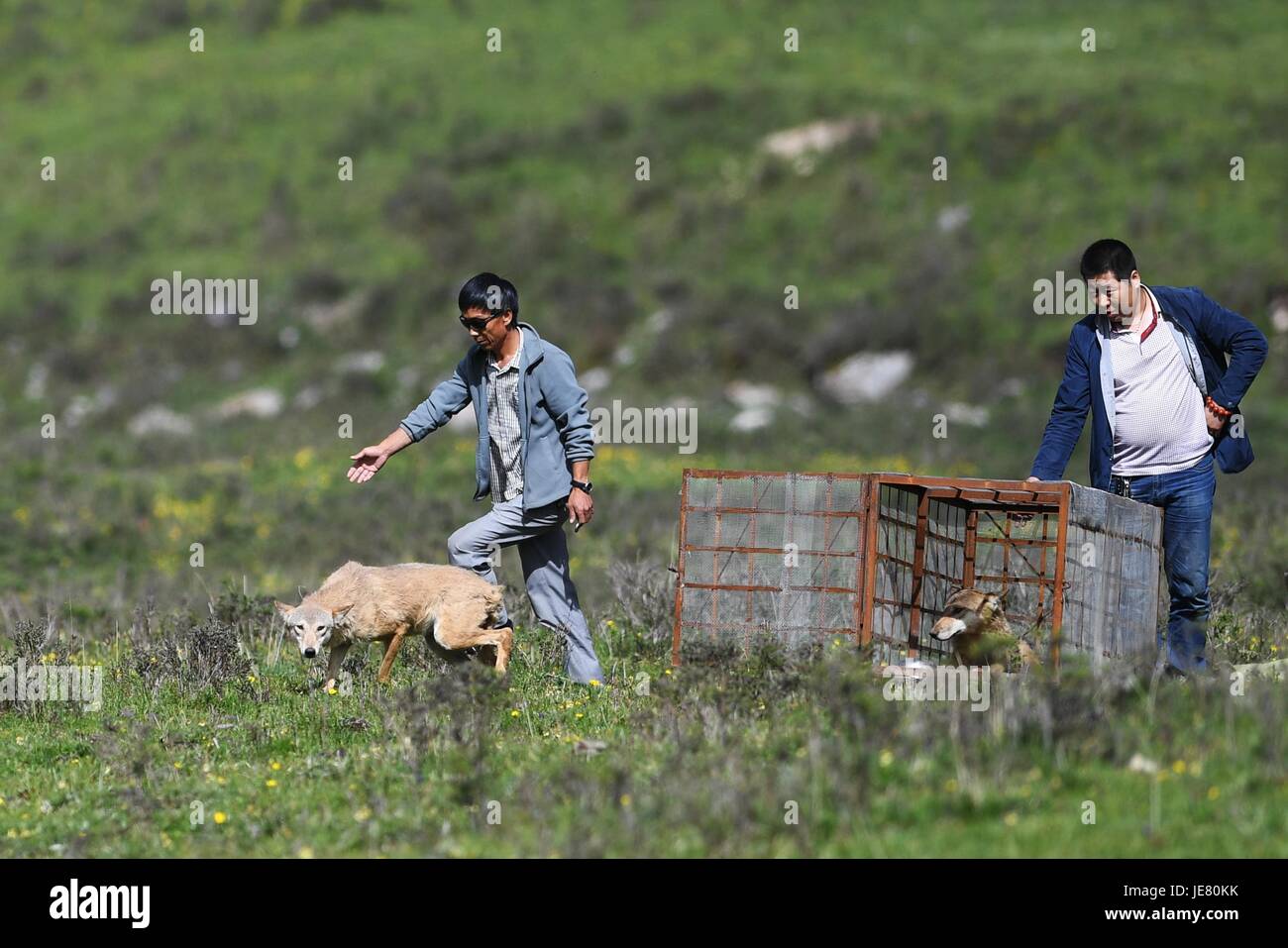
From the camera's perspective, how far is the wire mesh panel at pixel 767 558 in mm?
8617

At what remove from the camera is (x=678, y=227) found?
35.0 meters

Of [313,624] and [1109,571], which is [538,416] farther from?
[1109,571]

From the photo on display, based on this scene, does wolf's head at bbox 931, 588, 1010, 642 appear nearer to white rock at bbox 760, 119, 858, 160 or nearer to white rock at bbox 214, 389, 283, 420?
white rock at bbox 214, 389, 283, 420

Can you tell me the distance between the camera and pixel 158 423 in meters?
29.1

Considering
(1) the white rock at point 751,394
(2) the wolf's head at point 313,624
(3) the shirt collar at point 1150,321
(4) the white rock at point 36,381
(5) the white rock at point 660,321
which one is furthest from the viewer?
(4) the white rock at point 36,381

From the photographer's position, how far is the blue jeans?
7996 mm

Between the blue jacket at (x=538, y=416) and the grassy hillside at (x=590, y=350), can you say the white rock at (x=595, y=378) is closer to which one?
the grassy hillside at (x=590, y=350)

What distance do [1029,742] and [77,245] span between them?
123 feet

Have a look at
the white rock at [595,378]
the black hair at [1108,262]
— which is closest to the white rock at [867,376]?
the white rock at [595,378]

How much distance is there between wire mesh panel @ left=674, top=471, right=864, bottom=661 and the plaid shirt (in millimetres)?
915

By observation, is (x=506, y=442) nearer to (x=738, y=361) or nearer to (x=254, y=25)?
(x=738, y=361)

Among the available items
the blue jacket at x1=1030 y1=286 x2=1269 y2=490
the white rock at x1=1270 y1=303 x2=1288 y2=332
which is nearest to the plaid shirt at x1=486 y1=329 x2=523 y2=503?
the blue jacket at x1=1030 y1=286 x2=1269 y2=490

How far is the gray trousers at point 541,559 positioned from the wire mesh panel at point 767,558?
0.57 metres

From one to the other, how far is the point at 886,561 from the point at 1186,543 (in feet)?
4.87
